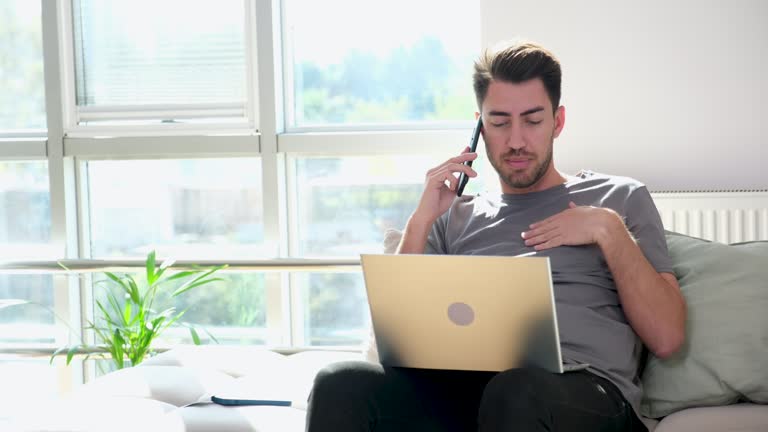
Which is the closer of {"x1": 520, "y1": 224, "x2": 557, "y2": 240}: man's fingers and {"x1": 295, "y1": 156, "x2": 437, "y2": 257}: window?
{"x1": 520, "y1": 224, "x2": 557, "y2": 240}: man's fingers

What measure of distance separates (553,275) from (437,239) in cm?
35

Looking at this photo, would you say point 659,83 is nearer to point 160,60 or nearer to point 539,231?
point 539,231

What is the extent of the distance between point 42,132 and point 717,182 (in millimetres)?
2449

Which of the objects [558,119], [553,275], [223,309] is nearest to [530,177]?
[558,119]

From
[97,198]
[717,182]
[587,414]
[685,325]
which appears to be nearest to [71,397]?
[587,414]

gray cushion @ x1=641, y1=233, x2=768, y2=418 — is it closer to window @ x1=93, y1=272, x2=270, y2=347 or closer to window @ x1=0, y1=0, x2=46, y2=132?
window @ x1=93, y1=272, x2=270, y2=347

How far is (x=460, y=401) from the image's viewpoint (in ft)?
5.47

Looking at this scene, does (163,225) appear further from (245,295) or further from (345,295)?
(345,295)

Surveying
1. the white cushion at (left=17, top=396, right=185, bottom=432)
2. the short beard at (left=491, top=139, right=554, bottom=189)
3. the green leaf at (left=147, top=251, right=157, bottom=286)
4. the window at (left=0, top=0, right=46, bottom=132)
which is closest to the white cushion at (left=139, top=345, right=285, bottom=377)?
the white cushion at (left=17, top=396, right=185, bottom=432)

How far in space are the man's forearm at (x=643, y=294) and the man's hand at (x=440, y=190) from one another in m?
0.40

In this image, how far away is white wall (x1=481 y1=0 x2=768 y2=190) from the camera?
272cm

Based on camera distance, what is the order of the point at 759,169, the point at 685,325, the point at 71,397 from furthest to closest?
the point at 759,169 < the point at 71,397 < the point at 685,325

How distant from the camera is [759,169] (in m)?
2.72

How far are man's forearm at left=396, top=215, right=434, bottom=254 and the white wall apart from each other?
3.20 feet
